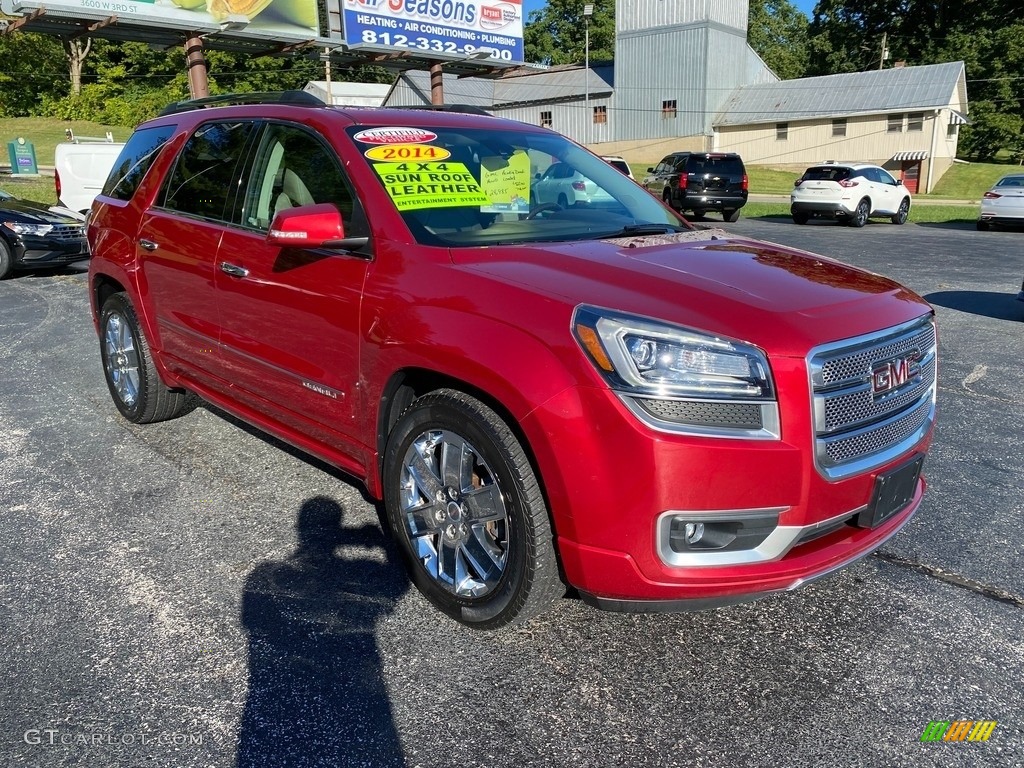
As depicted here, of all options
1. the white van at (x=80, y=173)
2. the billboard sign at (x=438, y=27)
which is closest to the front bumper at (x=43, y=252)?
the white van at (x=80, y=173)

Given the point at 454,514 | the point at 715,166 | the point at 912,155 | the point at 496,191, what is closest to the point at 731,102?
the point at 912,155

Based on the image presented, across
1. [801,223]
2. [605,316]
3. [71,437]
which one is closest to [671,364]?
[605,316]

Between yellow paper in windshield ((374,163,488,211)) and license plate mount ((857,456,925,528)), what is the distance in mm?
1872

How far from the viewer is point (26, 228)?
11.8 meters

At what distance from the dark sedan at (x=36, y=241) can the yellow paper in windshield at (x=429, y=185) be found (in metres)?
10.5

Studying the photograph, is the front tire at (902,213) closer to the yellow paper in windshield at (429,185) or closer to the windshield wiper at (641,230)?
the windshield wiper at (641,230)

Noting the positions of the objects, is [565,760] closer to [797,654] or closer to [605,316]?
[797,654]

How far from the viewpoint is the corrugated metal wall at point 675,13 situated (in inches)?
1690

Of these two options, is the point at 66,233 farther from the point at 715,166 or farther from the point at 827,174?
the point at 827,174

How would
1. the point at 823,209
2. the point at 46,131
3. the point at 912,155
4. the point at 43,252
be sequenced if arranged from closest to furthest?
the point at 43,252 → the point at 823,209 → the point at 912,155 → the point at 46,131

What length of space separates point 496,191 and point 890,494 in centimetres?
196

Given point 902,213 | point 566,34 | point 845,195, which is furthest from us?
point 566,34

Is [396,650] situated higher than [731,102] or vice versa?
[731,102]

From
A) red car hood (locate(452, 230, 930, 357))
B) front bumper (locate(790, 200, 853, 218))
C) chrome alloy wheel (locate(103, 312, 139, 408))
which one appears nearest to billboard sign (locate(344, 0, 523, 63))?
front bumper (locate(790, 200, 853, 218))
